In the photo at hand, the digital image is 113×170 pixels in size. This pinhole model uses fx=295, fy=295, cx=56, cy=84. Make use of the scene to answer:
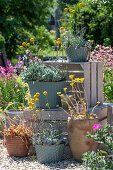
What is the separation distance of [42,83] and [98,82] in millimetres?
822

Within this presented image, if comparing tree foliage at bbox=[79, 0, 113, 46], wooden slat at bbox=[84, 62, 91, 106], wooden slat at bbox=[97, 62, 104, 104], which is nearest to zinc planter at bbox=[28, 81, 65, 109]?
wooden slat at bbox=[84, 62, 91, 106]

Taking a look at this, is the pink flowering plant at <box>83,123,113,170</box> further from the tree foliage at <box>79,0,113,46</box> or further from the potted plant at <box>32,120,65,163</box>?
the tree foliage at <box>79,0,113,46</box>

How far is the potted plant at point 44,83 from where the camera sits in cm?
378

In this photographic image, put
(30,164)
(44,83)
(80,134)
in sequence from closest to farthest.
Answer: (80,134)
(30,164)
(44,83)

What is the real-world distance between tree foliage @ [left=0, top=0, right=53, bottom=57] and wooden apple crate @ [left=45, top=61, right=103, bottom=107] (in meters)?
6.95

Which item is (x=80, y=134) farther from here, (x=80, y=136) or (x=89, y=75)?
(x=89, y=75)

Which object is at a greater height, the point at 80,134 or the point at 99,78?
the point at 99,78

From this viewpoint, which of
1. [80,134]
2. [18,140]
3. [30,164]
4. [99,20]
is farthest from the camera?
[99,20]

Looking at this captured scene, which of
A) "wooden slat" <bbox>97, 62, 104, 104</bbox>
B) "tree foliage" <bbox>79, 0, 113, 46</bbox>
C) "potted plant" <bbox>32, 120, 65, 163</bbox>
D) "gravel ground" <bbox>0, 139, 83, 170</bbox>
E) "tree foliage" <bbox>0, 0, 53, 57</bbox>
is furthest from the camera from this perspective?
"tree foliage" <bbox>0, 0, 53, 57</bbox>

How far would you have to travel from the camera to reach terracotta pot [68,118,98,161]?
10.8 feet

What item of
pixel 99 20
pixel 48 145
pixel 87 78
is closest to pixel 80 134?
pixel 48 145

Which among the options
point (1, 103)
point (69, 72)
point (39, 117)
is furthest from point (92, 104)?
point (1, 103)

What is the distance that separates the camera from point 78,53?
162 inches

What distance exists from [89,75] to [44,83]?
0.63 m
